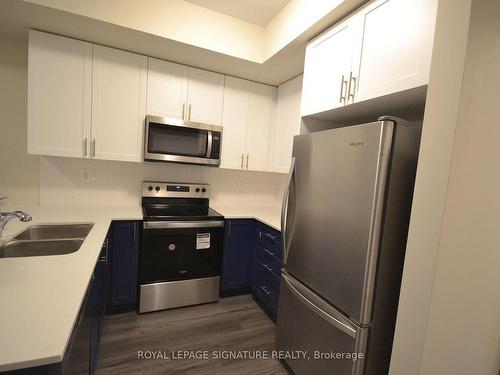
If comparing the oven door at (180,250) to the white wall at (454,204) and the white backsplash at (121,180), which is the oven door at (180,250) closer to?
the white backsplash at (121,180)

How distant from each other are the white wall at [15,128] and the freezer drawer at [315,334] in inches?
94.3

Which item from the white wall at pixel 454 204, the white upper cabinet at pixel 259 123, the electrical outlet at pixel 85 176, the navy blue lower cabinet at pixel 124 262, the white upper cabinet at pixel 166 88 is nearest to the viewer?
the white wall at pixel 454 204

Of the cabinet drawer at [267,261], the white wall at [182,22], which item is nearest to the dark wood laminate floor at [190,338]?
the cabinet drawer at [267,261]

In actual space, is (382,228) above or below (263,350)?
above

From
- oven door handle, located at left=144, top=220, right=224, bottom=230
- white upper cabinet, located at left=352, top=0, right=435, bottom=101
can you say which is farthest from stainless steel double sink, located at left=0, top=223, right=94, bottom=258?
white upper cabinet, located at left=352, top=0, right=435, bottom=101

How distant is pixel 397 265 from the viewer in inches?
47.8

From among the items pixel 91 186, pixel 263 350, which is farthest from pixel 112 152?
pixel 263 350

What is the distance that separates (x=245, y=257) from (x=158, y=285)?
86cm

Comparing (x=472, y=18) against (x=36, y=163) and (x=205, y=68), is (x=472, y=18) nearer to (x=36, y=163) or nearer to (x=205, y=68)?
(x=205, y=68)

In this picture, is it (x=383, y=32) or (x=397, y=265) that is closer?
(x=397, y=265)

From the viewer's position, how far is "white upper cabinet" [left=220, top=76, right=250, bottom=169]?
263 centimetres

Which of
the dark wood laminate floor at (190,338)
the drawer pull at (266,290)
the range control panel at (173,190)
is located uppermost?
the range control panel at (173,190)

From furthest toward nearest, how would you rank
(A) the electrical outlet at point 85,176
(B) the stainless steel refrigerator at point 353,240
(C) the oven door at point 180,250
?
(A) the electrical outlet at point 85,176 → (C) the oven door at point 180,250 → (B) the stainless steel refrigerator at point 353,240

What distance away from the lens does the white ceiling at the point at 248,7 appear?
1.92 m
